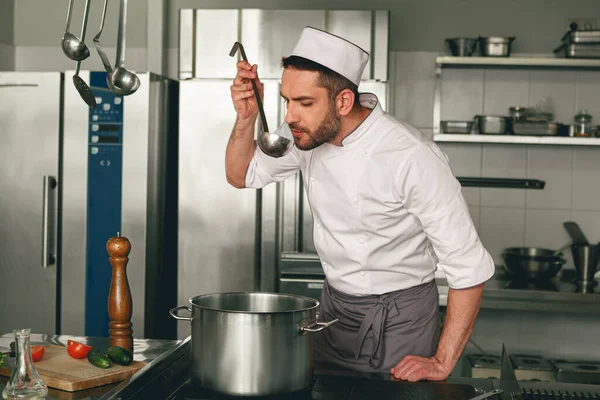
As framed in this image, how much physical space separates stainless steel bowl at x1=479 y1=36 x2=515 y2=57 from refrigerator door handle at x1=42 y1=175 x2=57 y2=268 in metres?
2.20

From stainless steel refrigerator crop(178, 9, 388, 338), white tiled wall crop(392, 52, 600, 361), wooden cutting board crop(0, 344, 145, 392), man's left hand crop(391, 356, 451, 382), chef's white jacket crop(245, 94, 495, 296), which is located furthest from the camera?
white tiled wall crop(392, 52, 600, 361)

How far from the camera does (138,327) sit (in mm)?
3422

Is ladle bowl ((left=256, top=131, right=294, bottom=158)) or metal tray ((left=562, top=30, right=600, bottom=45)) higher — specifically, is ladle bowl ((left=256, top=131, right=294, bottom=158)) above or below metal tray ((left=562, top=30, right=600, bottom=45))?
below

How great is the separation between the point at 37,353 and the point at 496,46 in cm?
275

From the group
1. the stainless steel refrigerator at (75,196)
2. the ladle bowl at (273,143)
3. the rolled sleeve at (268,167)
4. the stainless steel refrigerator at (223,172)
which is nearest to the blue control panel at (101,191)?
the stainless steel refrigerator at (75,196)

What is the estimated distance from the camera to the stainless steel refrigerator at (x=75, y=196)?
11.2 ft

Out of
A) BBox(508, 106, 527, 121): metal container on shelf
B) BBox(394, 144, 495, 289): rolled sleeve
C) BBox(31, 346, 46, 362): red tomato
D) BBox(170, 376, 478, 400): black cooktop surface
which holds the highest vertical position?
BBox(508, 106, 527, 121): metal container on shelf

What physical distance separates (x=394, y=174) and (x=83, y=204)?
206cm

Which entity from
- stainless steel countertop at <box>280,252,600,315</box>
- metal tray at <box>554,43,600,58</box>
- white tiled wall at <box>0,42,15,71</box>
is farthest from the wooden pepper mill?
white tiled wall at <box>0,42,15,71</box>

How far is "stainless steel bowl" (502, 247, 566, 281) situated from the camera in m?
3.47

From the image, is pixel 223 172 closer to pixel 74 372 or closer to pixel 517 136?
pixel 517 136

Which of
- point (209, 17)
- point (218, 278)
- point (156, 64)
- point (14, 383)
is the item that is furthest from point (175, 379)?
point (156, 64)

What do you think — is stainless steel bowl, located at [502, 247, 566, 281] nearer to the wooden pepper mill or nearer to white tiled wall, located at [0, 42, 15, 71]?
the wooden pepper mill

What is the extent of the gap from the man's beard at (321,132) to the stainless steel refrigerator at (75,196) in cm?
174
